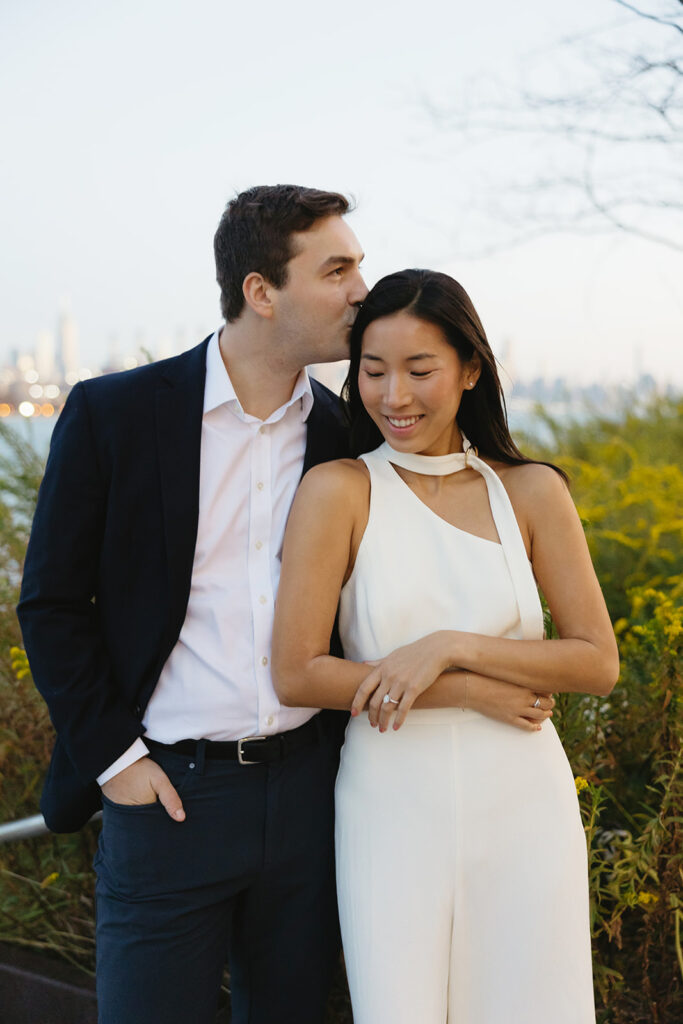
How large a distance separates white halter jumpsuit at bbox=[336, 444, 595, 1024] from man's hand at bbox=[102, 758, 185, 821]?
0.36 m

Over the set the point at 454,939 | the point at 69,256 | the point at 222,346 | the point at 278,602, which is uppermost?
the point at 69,256

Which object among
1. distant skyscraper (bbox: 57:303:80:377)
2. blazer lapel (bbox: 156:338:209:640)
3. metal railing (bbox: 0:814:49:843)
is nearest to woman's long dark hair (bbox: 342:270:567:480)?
blazer lapel (bbox: 156:338:209:640)

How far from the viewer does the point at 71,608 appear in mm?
1765

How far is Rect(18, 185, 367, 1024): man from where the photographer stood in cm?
173

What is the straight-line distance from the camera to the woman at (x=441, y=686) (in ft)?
5.24

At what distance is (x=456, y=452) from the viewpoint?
6.17ft

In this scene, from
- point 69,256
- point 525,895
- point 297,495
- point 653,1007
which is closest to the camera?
point 525,895

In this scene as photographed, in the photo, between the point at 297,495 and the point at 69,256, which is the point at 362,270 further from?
the point at 69,256

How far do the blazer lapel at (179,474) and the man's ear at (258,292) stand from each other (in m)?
0.20

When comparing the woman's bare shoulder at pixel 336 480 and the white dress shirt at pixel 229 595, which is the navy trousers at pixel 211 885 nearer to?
the white dress shirt at pixel 229 595

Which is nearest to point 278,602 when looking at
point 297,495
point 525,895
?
point 297,495

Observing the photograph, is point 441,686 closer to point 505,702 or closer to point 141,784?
point 505,702

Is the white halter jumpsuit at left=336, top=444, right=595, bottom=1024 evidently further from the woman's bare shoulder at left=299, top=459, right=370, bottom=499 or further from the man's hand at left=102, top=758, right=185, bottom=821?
the man's hand at left=102, top=758, right=185, bottom=821

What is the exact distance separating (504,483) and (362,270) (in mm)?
572
